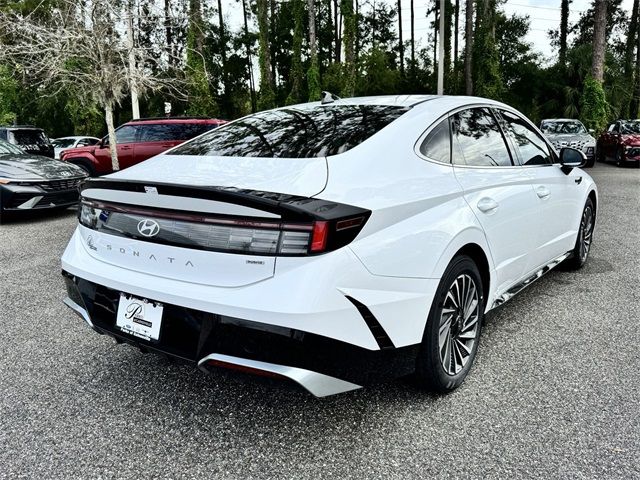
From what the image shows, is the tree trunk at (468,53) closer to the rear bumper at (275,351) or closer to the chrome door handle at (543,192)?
the chrome door handle at (543,192)

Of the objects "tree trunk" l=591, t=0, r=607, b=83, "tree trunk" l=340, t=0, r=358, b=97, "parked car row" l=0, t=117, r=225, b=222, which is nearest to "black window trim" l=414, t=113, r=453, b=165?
"parked car row" l=0, t=117, r=225, b=222

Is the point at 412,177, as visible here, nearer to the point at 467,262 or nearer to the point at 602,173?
the point at 467,262

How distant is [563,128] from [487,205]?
1557cm

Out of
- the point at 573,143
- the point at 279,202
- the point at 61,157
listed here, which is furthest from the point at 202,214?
the point at 573,143

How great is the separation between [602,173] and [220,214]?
1480cm

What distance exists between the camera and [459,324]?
271 centimetres

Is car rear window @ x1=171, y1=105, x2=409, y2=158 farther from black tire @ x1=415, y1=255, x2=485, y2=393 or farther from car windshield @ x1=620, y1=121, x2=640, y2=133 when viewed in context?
car windshield @ x1=620, y1=121, x2=640, y2=133

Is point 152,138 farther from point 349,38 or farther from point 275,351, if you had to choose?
point 349,38

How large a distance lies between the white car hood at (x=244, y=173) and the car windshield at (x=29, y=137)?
11.9 meters

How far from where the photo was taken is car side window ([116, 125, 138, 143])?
480 inches

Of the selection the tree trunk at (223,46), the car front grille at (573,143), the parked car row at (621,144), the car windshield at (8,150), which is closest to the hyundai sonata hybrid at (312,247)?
the car windshield at (8,150)

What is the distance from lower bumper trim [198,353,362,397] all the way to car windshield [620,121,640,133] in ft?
59.8

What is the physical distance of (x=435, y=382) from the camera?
251 cm

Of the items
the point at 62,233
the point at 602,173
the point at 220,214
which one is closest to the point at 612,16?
the point at 602,173
